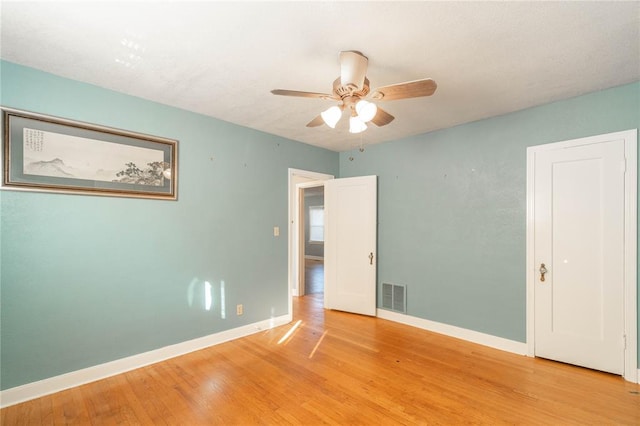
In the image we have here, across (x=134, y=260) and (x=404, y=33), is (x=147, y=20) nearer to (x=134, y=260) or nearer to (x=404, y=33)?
(x=404, y=33)

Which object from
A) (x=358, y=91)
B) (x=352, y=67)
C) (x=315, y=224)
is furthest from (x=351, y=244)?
(x=315, y=224)

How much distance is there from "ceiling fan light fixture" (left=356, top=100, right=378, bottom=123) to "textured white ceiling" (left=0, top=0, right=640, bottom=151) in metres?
0.40

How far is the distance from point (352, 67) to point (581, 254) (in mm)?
2793

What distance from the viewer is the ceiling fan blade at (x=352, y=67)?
203 centimetres

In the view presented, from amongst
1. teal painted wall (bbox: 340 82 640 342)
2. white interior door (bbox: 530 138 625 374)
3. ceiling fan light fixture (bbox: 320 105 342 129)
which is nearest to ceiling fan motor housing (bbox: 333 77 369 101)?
ceiling fan light fixture (bbox: 320 105 342 129)

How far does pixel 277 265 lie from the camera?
4.07 meters

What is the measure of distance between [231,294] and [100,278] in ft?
4.40

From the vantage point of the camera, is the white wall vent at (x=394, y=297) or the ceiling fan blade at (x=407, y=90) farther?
the white wall vent at (x=394, y=297)

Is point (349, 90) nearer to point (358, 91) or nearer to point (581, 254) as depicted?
point (358, 91)

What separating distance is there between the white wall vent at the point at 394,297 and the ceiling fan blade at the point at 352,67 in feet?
9.94

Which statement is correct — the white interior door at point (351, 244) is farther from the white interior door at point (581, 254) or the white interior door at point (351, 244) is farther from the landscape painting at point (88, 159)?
the landscape painting at point (88, 159)

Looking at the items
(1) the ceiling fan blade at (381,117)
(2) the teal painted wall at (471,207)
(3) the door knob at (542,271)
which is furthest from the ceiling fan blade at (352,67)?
(3) the door knob at (542,271)

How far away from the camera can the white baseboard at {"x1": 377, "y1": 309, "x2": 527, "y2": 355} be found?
3.20 meters

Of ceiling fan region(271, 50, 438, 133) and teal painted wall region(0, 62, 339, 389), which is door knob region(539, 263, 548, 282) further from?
teal painted wall region(0, 62, 339, 389)
